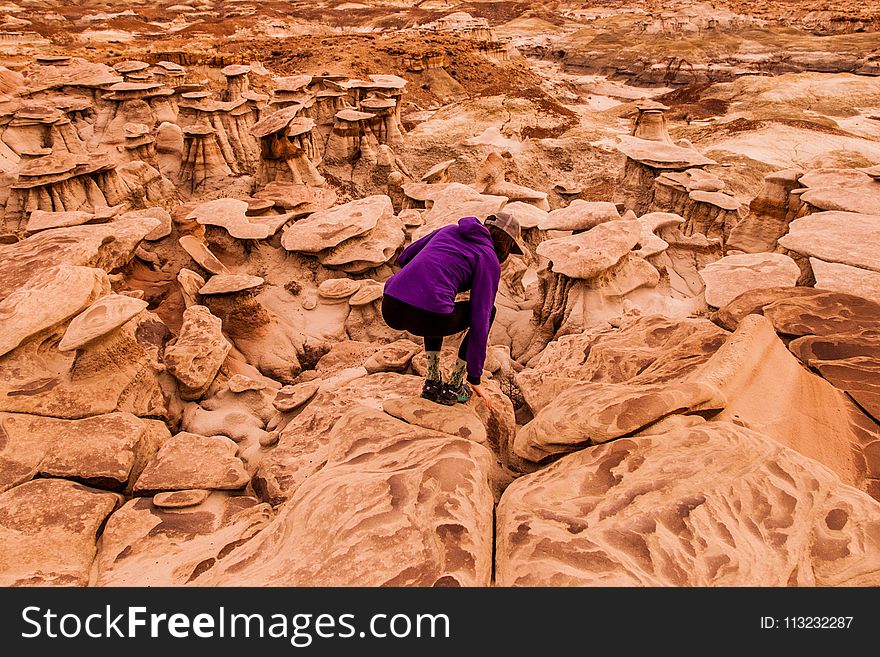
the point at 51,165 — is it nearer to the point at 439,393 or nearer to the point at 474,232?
the point at 439,393

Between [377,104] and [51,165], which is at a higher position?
[377,104]

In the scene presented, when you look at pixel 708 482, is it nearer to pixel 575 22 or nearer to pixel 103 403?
pixel 103 403

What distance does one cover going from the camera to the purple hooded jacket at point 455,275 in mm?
3139

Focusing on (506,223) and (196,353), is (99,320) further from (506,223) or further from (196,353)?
(506,223)

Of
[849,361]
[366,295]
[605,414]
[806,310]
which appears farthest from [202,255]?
[849,361]

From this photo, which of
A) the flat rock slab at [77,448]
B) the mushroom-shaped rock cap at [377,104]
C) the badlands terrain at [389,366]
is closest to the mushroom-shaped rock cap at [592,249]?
the badlands terrain at [389,366]

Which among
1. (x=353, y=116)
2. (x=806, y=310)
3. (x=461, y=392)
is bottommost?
(x=461, y=392)

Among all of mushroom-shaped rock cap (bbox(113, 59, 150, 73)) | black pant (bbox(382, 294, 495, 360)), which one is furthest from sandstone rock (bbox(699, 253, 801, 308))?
mushroom-shaped rock cap (bbox(113, 59, 150, 73))

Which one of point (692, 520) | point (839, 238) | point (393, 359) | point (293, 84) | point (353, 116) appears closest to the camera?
point (692, 520)

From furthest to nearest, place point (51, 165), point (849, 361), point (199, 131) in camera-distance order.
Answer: point (199, 131)
point (51, 165)
point (849, 361)

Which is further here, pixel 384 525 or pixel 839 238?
pixel 839 238

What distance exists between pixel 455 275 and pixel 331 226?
482cm

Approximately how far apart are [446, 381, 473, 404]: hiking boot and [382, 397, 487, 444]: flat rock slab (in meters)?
0.05

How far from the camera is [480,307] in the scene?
320cm
